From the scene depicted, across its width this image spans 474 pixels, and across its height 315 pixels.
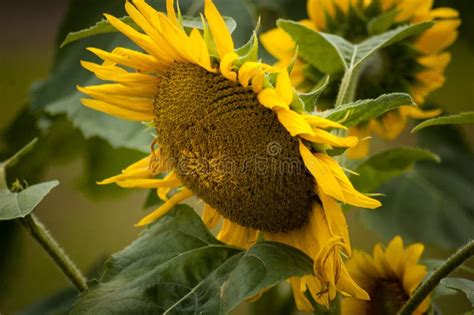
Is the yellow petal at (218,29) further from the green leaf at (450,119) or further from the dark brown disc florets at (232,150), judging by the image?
the green leaf at (450,119)

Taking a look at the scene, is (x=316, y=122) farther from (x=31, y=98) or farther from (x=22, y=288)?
(x=22, y=288)

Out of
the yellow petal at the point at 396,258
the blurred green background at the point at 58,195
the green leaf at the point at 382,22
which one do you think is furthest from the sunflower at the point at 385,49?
the blurred green background at the point at 58,195

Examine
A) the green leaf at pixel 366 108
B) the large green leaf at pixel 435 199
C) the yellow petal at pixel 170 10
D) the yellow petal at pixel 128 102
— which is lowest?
the large green leaf at pixel 435 199

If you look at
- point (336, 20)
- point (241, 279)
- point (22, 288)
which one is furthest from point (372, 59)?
point (22, 288)

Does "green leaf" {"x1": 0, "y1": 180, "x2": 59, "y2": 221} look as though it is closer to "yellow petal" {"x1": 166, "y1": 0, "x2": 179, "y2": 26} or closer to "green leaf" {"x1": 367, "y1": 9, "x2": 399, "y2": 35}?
"yellow petal" {"x1": 166, "y1": 0, "x2": 179, "y2": 26}

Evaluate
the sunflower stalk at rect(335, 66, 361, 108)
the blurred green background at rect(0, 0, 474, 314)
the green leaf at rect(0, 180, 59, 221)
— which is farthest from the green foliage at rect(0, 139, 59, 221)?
the blurred green background at rect(0, 0, 474, 314)

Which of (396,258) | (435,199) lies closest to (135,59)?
(396,258)

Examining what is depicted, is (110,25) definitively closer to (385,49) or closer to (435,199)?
(385,49)
